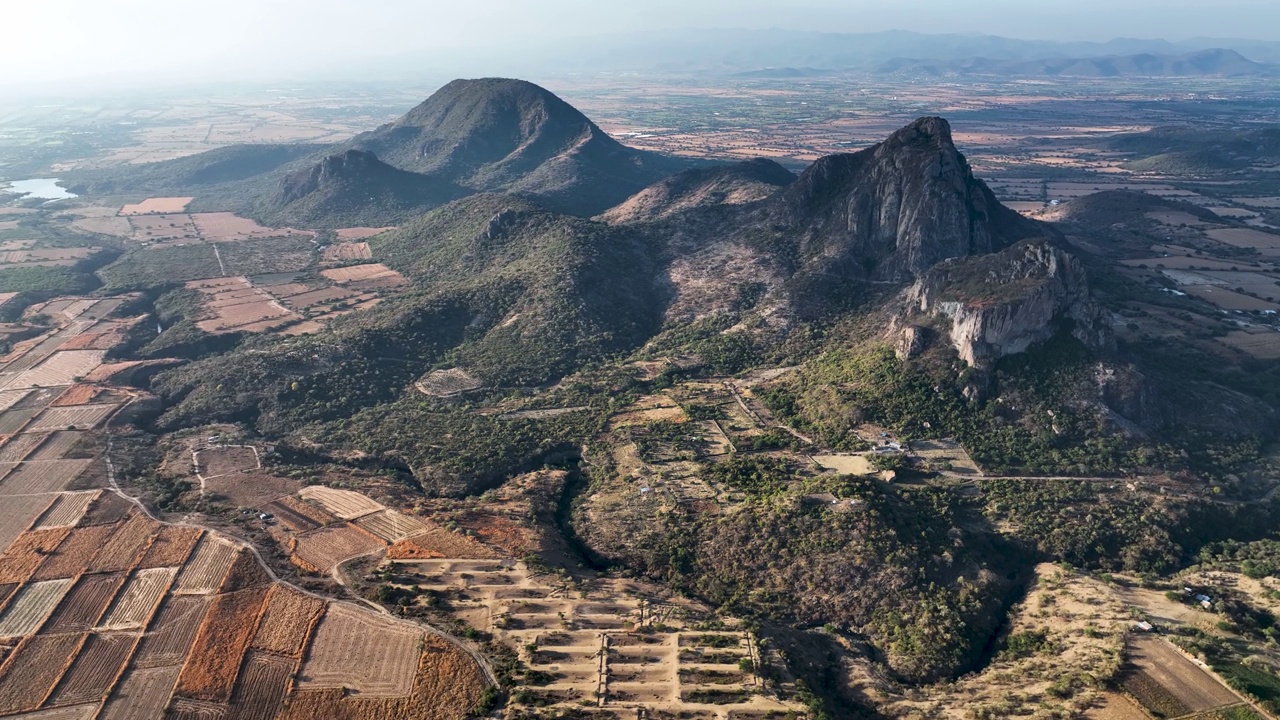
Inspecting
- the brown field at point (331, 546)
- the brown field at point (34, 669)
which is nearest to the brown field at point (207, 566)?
the brown field at point (331, 546)

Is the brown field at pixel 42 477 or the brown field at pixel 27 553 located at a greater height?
the brown field at pixel 42 477

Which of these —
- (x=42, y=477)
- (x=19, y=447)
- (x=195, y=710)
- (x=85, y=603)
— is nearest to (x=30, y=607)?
(x=85, y=603)

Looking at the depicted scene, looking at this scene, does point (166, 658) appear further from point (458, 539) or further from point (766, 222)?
point (766, 222)

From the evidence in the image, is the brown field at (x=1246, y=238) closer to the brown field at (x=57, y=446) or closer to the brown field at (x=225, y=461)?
the brown field at (x=225, y=461)

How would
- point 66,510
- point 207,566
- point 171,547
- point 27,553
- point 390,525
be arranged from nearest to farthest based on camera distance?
point 207,566
point 27,553
point 171,547
point 390,525
point 66,510

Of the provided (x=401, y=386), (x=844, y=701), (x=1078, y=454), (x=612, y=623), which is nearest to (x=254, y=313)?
(x=401, y=386)

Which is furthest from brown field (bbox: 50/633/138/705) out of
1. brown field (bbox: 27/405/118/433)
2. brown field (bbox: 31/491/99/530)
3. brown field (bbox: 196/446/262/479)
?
brown field (bbox: 27/405/118/433)

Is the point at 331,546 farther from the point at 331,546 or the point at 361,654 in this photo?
the point at 361,654
